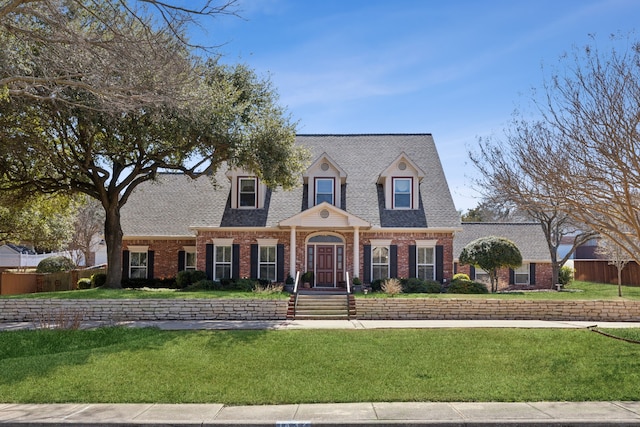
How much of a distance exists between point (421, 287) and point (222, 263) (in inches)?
370

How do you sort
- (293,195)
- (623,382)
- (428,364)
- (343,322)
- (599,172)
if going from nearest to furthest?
(623,382) < (428,364) < (599,172) < (343,322) < (293,195)

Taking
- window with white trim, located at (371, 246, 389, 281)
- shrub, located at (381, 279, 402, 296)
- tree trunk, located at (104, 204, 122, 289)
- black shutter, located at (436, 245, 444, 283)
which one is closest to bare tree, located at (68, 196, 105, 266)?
tree trunk, located at (104, 204, 122, 289)

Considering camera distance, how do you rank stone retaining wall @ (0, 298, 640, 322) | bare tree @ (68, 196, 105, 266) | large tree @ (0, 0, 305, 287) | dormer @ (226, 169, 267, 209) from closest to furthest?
large tree @ (0, 0, 305, 287)
stone retaining wall @ (0, 298, 640, 322)
dormer @ (226, 169, 267, 209)
bare tree @ (68, 196, 105, 266)

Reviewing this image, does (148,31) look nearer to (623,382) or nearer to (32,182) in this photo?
(623,382)

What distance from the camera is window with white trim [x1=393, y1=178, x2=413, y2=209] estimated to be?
2566 cm

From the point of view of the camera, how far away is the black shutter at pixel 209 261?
24.8 m

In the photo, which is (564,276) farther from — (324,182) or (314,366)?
(314,366)

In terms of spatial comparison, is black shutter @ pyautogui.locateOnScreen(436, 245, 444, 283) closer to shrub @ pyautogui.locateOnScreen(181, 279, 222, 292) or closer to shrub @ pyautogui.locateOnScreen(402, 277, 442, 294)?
shrub @ pyautogui.locateOnScreen(402, 277, 442, 294)

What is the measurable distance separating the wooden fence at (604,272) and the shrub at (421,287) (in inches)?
745

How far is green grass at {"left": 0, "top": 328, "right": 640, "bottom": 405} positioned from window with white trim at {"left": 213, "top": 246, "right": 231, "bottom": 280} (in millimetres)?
11059

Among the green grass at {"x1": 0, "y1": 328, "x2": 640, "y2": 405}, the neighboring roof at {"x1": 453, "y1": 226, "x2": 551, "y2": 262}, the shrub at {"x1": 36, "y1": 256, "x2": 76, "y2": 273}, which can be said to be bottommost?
the green grass at {"x1": 0, "y1": 328, "x2": 640, "y2": 405}

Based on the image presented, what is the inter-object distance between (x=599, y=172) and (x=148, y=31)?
1072 centimetres

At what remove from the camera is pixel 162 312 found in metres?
17.2

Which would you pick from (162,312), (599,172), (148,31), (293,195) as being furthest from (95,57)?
(293,195)
